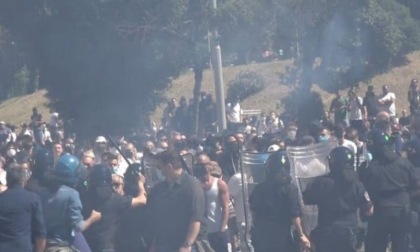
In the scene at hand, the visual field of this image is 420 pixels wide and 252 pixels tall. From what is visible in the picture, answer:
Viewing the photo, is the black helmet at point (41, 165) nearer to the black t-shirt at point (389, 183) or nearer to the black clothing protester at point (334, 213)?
the black clothing protester at point (334, 213)

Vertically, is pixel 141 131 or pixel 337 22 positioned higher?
pixel 337 22

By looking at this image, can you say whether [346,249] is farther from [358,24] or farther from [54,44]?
[358,24]

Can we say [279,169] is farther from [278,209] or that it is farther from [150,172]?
[150,172]

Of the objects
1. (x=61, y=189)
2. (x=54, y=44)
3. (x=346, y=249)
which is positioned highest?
(x=54, y=44)

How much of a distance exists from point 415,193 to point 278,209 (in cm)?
184

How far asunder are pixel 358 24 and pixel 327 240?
23.0 metres

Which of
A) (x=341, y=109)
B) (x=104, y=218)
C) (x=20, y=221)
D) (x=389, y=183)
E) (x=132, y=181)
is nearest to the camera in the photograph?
(x=20, y=221)

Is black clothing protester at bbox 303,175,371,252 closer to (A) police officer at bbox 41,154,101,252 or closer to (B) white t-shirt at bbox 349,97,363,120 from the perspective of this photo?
(A) police officer at bbox 41,154,101,252

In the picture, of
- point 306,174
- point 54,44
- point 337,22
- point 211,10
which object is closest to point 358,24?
point 337,22

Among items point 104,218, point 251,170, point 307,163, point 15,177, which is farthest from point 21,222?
point 307,163

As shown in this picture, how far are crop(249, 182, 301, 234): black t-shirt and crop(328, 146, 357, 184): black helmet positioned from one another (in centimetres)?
45

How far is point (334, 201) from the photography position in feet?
36.5

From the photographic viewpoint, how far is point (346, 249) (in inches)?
440

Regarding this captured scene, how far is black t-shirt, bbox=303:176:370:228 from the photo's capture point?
36.5ft
